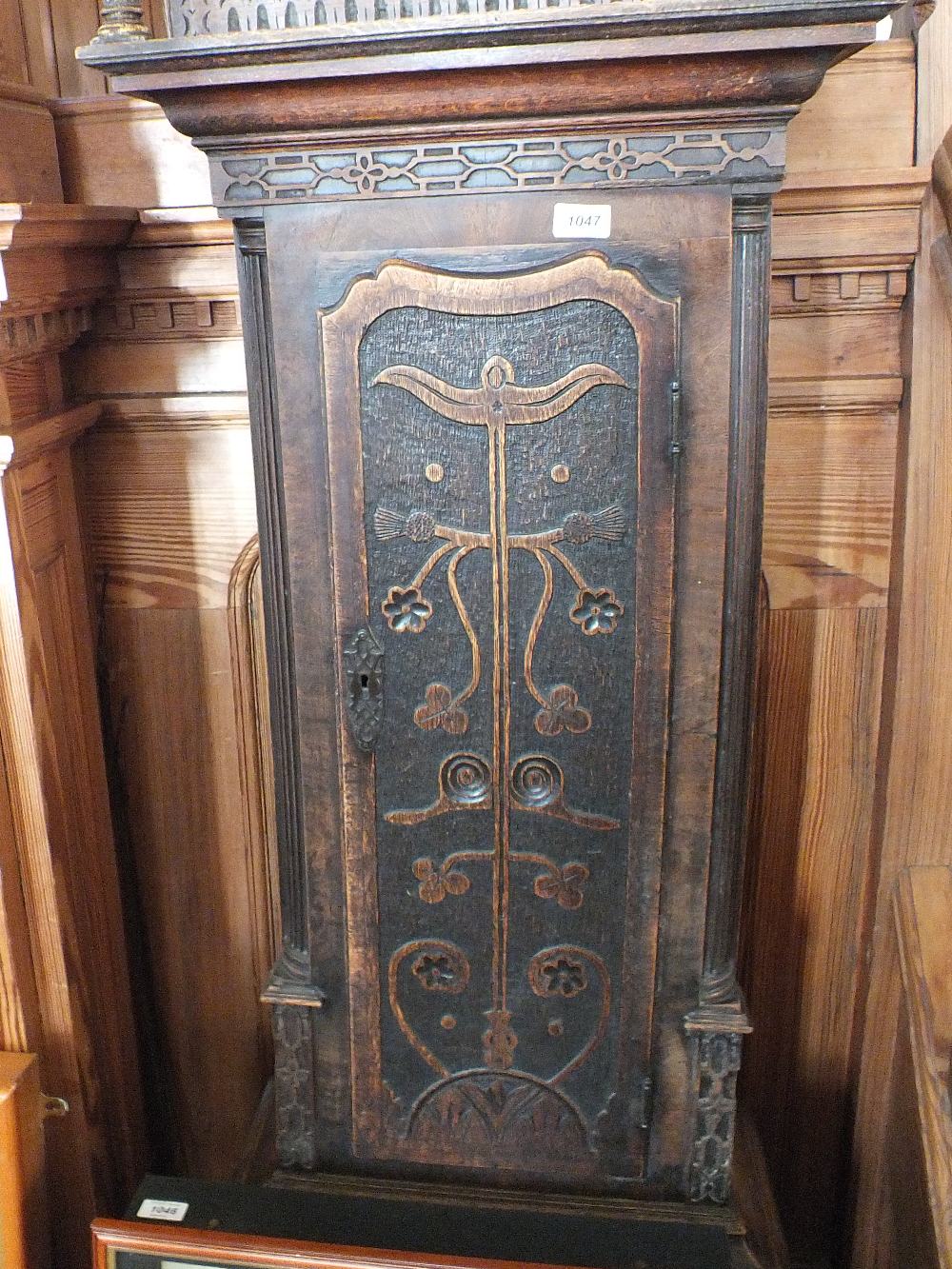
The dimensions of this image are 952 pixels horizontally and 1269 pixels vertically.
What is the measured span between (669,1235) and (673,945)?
0.33 metres

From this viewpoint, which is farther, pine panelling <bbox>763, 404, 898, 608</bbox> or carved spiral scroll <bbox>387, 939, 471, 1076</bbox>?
pine panelling <bbox>763, 404, 898, 608</bbox>

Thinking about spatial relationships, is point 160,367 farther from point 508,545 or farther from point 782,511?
point 782,511

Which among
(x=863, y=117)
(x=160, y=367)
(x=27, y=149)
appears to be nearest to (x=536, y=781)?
(x=160, y=367)

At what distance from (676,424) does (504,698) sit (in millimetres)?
356

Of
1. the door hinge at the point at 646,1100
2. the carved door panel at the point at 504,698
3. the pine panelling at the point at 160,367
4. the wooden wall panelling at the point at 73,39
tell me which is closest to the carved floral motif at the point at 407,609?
the carved door panel at the point at 504,698

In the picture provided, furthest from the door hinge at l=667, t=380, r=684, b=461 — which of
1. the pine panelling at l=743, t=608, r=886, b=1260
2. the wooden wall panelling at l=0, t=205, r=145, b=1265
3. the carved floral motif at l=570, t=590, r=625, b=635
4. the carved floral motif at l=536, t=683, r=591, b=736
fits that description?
the wooden wall panelling at l=0, t=205, r=145, b=1265

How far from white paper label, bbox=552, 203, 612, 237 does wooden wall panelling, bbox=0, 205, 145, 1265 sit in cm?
60

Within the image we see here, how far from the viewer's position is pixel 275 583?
1.29 meters

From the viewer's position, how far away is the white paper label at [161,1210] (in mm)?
1326

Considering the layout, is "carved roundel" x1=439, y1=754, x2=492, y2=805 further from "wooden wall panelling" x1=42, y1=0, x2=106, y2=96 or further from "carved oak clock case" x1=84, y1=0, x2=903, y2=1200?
"wooden wall panelling" x1=42, y1=0, x2=106, y2=96

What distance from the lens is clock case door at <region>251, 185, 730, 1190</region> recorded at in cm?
116

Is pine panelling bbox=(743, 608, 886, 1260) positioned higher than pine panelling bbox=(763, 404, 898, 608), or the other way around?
pine panelling bbox=(763, 404, 898, 608)

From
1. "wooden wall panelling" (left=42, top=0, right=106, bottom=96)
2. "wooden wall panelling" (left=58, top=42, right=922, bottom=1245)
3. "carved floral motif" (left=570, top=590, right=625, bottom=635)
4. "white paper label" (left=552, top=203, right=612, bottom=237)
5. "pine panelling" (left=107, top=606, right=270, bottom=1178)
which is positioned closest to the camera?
"white paper label" (left=552, top=203, right=612, bottom=237)

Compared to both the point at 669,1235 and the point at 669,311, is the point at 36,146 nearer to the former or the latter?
the point at 669,311
